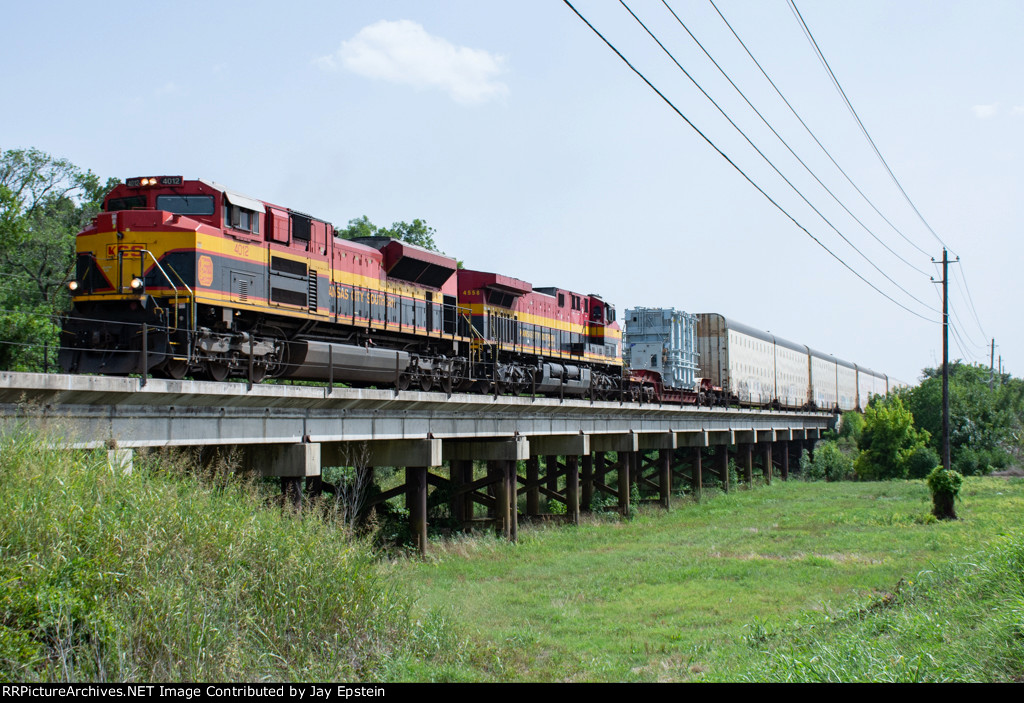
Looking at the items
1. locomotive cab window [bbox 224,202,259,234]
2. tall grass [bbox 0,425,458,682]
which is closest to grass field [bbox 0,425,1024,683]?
tall grass [bbox 0,425,458,682]

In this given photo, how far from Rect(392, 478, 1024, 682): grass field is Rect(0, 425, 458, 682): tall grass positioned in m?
1.08

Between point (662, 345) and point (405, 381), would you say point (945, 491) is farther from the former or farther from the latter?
point (405, 381)

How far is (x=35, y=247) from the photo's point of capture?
34250 millimetres

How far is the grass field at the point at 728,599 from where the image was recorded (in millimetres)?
8797

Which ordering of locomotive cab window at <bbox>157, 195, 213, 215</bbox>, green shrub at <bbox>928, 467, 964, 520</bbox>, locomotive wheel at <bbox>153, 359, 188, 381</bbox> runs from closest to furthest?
locomotive wheel at <bbox>153, 359, 188, 381</bbox>, locomotive cab window at <bbox>157, 195, 213, 215</bbox>, green shrub at <bbox>928, 467, 964, 520</bbox>

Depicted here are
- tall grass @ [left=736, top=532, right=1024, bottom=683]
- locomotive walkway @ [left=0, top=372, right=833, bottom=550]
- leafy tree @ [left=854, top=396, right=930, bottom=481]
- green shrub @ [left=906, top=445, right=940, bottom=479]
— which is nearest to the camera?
tall grass @ [left=736, top=532, right=1024, bottom=683]

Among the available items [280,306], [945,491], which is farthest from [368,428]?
[945,491]

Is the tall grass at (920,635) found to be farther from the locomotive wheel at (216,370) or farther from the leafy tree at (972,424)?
the leafy tree at (972,424)

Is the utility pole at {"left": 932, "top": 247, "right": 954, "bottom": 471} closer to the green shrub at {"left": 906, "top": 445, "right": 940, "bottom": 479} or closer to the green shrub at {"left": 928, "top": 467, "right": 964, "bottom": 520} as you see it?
the green shrub at {"left": 928, "top": 467, "right": 964, "bottom": 520}

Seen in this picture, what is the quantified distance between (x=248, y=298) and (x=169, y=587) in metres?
7.84

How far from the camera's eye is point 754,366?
4756cm

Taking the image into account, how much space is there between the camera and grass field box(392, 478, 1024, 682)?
8797mm

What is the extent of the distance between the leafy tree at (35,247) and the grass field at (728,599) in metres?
14.0
